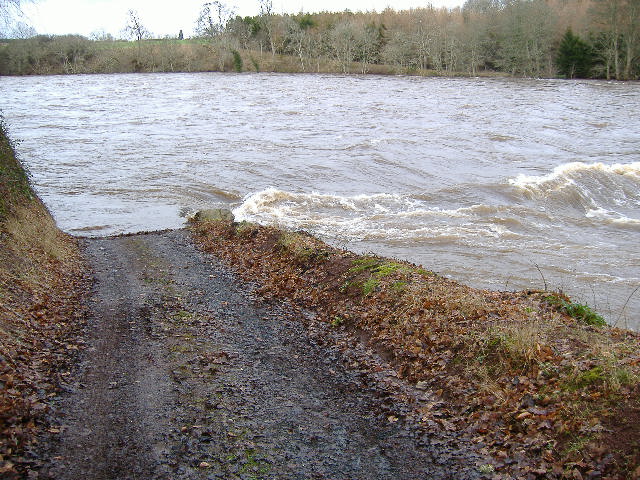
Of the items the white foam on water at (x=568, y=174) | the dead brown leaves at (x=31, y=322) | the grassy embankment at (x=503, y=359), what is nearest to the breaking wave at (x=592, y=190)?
the white foam on water at (x=568, y=174)

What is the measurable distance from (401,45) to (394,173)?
69002mm

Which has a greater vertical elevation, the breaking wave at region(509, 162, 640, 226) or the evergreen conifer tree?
the evergreen conifer tree

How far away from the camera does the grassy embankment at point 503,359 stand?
20.6 feet

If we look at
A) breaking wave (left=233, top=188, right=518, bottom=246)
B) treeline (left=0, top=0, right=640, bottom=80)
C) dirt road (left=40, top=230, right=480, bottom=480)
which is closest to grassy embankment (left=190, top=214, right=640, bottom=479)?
dirt road (left=40, top=230, right=480, bottom=480)

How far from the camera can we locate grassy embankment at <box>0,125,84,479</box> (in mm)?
6695

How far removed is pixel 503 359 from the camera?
806 centimetres

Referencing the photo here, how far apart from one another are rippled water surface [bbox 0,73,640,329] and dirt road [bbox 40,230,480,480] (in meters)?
6.60

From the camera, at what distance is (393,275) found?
460 inches

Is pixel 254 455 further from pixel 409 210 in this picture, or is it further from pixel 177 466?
pixel 409 210

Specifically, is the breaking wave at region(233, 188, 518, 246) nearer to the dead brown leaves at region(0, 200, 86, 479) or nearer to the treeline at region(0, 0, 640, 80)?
the dead brown leaves at region(0, 200, 86, 479)

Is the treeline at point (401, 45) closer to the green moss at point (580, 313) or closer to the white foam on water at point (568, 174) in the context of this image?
the white foam on water at point (568, 174)

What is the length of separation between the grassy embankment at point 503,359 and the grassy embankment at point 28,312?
4.71 meters

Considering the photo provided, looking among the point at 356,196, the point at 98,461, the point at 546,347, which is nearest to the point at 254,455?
the point at 98,461

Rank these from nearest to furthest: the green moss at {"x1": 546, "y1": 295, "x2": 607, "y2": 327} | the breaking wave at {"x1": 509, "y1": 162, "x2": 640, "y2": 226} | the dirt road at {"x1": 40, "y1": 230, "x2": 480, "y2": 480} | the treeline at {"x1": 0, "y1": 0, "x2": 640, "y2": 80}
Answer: the dirt road at {"x1": 40, "y1": 230, "x2": 480, "y2": 480} → the green moss at {"x1": 546, "y1": 295, "x2": 607, "y2": 327} → the breaking wave at {"x1": 509, "y1": 162, "x2": 640, "y2": 226} → the treeline at {"x1": 0, "y1": 0, "x2": 640, "y2": 80}
